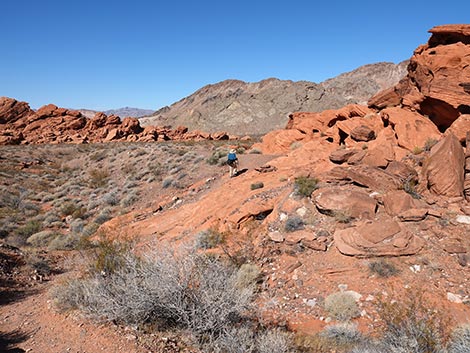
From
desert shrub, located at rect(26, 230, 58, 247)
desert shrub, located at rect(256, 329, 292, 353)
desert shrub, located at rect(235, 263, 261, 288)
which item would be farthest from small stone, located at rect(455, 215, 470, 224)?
desert shrub, located at rect(26, 230, 58, 247)

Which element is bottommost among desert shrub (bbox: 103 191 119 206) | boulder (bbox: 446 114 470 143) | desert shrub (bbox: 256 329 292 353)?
desert shrub (bbox: 256 329 292 353)

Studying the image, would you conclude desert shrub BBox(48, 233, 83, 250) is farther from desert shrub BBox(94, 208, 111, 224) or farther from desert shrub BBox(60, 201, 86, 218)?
desert shrub BBox(60, 201, 86, 218)

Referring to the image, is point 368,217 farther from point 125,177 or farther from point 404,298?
point 125,177

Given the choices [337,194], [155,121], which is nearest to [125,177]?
Answer: [337,194]

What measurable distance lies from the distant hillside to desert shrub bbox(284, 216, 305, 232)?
236ft

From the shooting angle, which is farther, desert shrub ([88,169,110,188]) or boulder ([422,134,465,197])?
desert shrub ([88,169,110,188])

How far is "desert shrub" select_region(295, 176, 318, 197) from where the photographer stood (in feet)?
32.5

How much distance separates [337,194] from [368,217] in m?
1.12

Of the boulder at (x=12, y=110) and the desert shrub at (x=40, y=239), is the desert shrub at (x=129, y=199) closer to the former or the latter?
the desert shrub at (x=40, y=239)

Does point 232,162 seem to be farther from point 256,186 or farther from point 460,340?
point 460,340

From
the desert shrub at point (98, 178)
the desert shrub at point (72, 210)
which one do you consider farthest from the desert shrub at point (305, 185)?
the desert shrub at point (98, 178)

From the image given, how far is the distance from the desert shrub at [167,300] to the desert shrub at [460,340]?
319 cm

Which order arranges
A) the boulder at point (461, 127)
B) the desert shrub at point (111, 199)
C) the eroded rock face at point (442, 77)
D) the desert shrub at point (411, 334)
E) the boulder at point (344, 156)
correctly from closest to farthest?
the desert shrub at point (411, 334)
the boulder at point (461, 127)
the eroded rock face at point (442, 77)
the boulder at point (344, 156)
the desert shrub at point (111, 199)

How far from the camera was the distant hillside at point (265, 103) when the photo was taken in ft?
283
